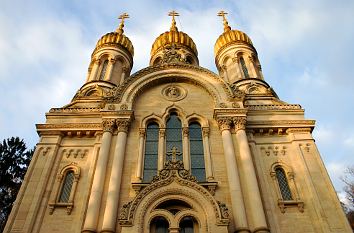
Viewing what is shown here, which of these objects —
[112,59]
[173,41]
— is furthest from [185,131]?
[173,41]

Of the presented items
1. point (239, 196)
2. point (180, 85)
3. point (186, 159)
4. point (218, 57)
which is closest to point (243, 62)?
point (218, 57)

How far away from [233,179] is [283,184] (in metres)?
3.17

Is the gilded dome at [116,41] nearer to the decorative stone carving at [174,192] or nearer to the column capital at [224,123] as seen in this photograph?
the column capital at [224,123]

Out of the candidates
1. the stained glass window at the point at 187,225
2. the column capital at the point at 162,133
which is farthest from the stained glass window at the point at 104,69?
the stained glass window at the point at 187,225

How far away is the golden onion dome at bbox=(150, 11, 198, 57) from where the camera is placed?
33.5 m

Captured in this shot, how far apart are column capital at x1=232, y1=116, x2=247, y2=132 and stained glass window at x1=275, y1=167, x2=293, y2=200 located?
2877mm

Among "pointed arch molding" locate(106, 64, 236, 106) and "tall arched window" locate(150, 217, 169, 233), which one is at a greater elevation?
"pointed arch molding" locate(106, 64, 236, 106)

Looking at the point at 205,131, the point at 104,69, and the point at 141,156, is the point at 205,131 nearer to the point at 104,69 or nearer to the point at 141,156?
the point at 141,156

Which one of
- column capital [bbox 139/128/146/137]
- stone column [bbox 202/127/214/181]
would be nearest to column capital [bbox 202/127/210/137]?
stone column [bbox 202/127/214/181]

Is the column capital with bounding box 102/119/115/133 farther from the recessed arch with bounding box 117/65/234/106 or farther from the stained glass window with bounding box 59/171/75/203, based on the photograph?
the stained glass window with bounding box 59/171/75/203

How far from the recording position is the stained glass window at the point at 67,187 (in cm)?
1673

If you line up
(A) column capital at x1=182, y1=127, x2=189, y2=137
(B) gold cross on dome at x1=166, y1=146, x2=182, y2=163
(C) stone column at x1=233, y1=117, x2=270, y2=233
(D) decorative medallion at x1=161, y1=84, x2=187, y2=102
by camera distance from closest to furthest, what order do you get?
(C) stone column at x1=233, y1=117, x2=270, y2=233 < (B) gold cross on dome at x1=166, y1=146, x2=182, y2=163 < (A) column capital at x1=182, y1=127, x2=189, y2=137 < (D) decorative medallion at x1=161, y1=84, x2=187, y2=102

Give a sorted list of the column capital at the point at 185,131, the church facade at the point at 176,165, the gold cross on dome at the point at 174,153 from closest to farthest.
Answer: the church facade at the point at 176,165, the gold cross on dome at the point at 174,153, the column capital at the point at 185,131

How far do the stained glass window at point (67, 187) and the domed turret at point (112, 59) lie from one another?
11.5m
